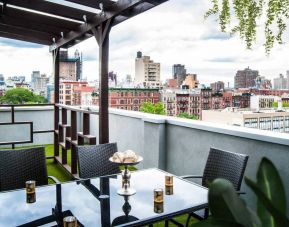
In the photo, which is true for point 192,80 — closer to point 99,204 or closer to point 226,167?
point 226,167

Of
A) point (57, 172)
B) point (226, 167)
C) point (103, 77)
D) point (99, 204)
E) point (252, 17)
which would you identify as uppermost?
point (252, 17)

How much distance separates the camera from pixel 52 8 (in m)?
4.00

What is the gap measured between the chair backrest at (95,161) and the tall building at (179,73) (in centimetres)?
1192

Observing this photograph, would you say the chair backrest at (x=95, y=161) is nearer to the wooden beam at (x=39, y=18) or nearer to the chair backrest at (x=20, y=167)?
the chair backrest at (x=20, y=167)

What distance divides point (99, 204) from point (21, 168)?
3.43ft

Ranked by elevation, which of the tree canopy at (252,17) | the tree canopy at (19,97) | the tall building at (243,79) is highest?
the tree canopy at (252,17)

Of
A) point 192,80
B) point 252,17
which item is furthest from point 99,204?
point 192,80

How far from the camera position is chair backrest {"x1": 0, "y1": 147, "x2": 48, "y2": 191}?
8.39 ft

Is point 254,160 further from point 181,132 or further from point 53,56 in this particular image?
point 53,56

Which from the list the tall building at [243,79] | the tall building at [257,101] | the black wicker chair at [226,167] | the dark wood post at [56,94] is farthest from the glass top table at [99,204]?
the tall building at [243,79]

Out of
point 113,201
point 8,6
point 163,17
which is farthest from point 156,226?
point 163,17

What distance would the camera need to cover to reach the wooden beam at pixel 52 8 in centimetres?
386

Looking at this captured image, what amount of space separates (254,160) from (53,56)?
462cm

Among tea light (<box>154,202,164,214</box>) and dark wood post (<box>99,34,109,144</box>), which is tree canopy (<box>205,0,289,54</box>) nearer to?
tea light (<box>154,202,164,214</box>)
